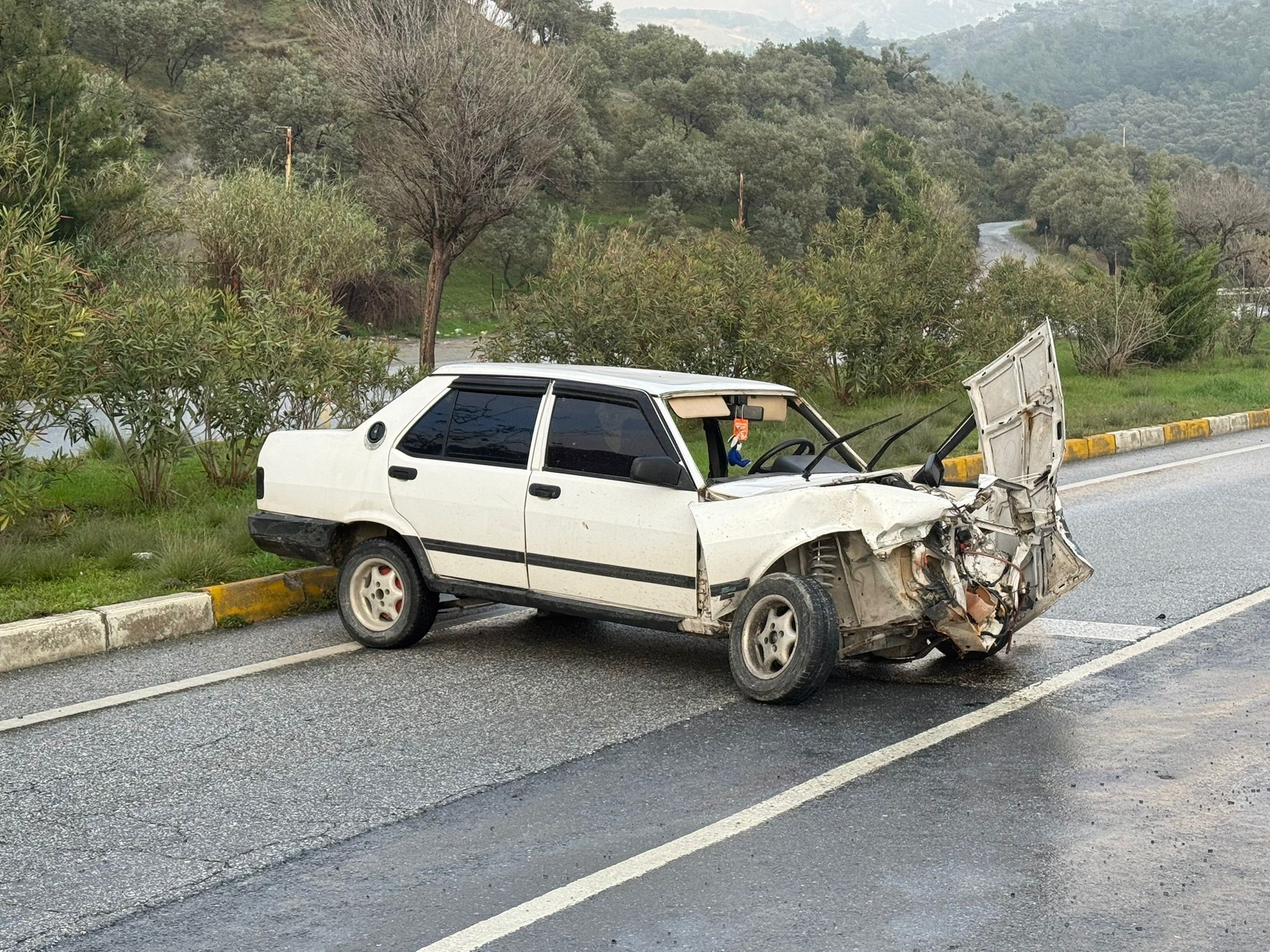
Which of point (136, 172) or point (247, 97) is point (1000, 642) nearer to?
point (136, 172)

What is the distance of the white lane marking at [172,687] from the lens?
6168 millimetres

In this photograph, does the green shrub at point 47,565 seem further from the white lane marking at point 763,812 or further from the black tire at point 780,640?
the white lane marking at point 763,812

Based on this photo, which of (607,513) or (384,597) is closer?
(607,513)

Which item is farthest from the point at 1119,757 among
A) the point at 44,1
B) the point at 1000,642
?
the point at 44,1

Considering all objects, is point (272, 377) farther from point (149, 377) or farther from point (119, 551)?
point (119, 551)

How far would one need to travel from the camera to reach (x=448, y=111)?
18188mm

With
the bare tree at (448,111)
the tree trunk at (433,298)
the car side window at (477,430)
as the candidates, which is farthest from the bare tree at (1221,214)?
the car side window at (477,430)

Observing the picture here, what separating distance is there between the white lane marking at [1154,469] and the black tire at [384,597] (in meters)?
7.50

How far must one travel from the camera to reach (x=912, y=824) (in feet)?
15.2

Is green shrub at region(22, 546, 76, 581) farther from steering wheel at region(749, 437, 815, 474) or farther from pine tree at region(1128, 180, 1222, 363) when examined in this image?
pine tree at region(1128, 180, 1222, 363)

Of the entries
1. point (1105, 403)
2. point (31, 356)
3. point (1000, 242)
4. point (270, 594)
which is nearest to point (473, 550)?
point (270, 594)

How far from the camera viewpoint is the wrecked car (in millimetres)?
6129

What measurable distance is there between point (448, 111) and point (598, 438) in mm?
12452

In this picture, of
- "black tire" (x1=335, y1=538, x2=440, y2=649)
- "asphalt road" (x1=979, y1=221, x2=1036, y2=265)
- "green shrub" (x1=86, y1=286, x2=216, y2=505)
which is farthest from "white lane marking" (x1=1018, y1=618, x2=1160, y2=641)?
"asphalt road" (x1=979, y1=221, x2=1036, y2=265)
